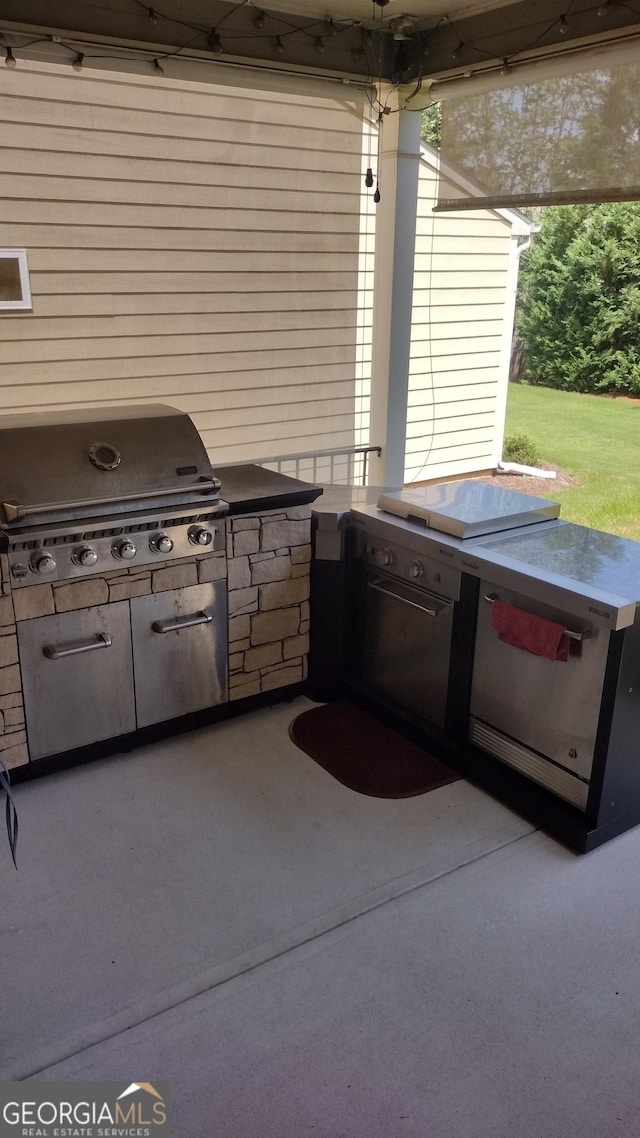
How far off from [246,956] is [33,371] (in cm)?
230

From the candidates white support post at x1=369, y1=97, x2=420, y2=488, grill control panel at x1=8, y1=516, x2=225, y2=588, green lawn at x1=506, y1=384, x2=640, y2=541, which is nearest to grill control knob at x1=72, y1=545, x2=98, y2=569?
grill control panel at x1=8, y1=516, x2=225, y2=588

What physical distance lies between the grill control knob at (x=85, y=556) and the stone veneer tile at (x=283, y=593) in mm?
752

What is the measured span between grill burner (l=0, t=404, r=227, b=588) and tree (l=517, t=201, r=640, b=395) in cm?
259

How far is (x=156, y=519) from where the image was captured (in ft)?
9.37

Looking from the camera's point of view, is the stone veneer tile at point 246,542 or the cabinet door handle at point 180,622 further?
the stone veneer tile at point 246,542

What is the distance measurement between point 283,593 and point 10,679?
3.64 ft

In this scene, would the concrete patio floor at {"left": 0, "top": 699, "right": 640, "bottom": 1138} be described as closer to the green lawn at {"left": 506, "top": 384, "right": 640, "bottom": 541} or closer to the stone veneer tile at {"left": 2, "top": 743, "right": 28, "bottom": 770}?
the stone veneer tile at {"left": 2, "top": 743, "right": 28, "bottom": 770}

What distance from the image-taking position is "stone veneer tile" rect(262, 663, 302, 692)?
11.2ft

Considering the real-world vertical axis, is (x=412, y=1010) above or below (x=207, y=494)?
below

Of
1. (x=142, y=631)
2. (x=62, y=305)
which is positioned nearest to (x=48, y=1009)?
(x=142, y=631)

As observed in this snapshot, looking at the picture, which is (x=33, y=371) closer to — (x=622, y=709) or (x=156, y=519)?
(x=156, y=519)

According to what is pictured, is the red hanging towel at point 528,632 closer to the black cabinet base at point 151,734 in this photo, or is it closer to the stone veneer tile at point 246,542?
the stone veneer tile at point 246,542

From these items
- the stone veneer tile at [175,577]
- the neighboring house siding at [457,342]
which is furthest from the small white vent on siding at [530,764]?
the neighboring house siding at [457,342]

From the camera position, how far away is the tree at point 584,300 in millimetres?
4359
